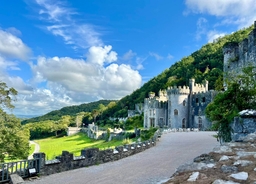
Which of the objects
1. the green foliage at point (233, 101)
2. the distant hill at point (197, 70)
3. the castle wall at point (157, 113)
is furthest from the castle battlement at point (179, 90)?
the green foliage at point (233, 101)

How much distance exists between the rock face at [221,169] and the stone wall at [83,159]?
736 cm

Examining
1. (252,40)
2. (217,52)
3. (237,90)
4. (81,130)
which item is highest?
(217,52)

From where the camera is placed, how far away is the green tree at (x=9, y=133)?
21.2m

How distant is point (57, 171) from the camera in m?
9.87

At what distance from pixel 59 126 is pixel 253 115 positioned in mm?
98586

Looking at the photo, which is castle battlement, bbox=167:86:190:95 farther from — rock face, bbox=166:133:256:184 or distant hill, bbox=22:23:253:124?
rock face, bbox=166:133:256:184

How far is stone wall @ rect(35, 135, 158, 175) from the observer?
958 centimetres

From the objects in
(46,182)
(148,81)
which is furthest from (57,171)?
(148,81)

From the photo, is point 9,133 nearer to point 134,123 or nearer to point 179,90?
point 179,90

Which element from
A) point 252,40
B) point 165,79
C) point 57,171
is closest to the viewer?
point 57,171

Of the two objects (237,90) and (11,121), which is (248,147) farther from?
(11,121)

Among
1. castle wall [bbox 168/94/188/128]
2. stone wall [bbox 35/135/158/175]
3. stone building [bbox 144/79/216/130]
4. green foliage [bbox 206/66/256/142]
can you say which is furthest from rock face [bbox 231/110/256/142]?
castle wall [bbox 168/94/188/128]

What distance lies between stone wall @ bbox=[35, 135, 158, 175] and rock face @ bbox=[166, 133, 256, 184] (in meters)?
7.36

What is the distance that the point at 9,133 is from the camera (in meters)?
21.7
